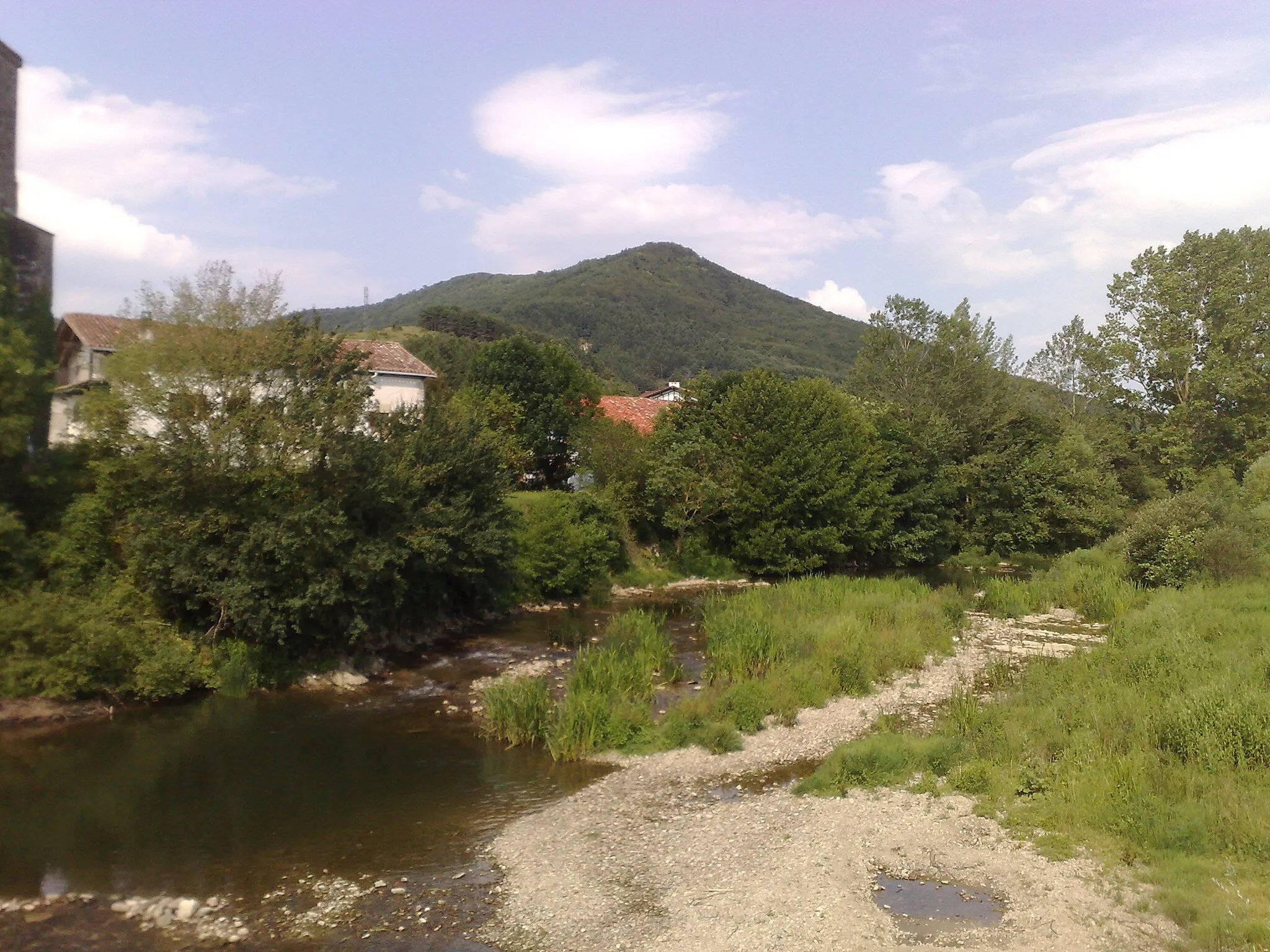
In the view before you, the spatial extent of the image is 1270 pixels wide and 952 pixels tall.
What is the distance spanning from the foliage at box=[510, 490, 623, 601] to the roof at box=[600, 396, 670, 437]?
15.6 m

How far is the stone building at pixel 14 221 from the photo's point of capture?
2364cm

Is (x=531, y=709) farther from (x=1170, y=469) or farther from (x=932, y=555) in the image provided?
(x=1170, y=469)

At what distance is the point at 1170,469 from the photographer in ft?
167

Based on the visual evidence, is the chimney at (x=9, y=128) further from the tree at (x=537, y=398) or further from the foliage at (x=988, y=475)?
the foliage at (x=988, y=475)

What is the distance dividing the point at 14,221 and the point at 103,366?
567cm

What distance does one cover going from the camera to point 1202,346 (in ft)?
164

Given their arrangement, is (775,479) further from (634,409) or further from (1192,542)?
(634,409)

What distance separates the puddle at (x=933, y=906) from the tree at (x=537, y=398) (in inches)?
1409

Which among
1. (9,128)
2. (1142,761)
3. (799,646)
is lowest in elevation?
(799,646)

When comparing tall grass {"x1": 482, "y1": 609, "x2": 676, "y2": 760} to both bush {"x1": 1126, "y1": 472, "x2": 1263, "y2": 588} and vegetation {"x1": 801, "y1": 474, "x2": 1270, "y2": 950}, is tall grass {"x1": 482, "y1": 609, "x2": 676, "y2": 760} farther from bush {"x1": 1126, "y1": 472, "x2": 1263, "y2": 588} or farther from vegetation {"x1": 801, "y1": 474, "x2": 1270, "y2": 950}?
bush {"x1": 1126, "y1": 472, "x2": 1263, "y2": 588}

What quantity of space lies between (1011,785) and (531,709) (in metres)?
9.31

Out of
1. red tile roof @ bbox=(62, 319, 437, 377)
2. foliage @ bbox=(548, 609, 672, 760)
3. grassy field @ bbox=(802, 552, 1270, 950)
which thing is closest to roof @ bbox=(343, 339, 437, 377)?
red tile roof @ bbox=(62, 319, 437, 377)

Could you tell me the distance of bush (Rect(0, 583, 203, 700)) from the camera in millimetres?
18578

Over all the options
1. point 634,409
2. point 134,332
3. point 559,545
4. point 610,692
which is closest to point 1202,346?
point 634,409
